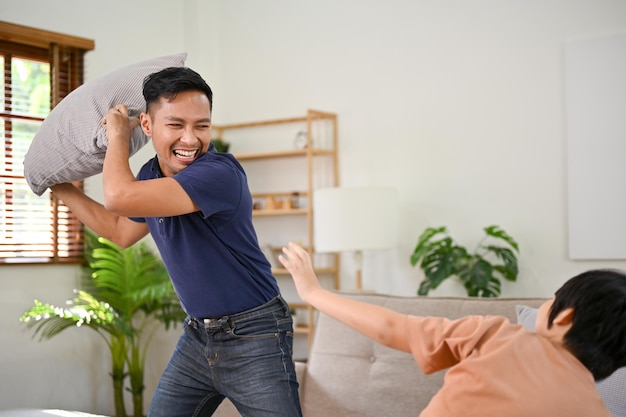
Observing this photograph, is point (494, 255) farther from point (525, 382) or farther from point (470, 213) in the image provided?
point (525, 382)

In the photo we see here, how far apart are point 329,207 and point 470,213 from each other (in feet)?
2.82

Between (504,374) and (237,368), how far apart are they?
0.74 m

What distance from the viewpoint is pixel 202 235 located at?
186 cm

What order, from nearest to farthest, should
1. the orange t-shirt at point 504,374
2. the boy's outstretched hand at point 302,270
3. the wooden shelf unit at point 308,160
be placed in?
the orange t-shirt at point 504,374, the boy's outstretched hand at point 302,270, the wooden shelf unit at point 308,160

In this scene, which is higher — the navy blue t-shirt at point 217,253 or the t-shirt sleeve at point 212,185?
the t-shirt sleeve at point 212,185

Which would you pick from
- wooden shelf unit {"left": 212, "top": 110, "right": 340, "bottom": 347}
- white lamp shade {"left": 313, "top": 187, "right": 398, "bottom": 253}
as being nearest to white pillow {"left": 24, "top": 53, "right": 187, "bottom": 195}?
white lamp shade {"left": 313, "top": 187, "right": 398, "bottom": 253}

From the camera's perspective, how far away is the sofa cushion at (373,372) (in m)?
2.71

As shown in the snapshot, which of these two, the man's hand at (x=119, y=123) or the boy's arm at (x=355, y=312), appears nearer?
the boy's arm at (x=355, y=312)

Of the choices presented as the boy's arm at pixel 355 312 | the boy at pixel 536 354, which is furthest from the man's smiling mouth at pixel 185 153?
the boy at pixel 536 354

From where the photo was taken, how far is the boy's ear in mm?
1309

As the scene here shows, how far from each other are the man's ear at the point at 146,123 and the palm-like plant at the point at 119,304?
275 centimetres

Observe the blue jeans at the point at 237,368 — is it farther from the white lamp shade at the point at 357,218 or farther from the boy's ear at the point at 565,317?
the white lamp shade at the point at 357,218

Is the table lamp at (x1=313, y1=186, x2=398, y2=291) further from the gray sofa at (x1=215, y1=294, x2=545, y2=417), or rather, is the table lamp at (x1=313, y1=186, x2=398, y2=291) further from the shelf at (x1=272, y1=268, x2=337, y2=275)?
the gray sofa at (x1=215, y1=294, x2=545, y2=417)

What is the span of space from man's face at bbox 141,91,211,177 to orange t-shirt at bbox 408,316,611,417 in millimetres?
785
